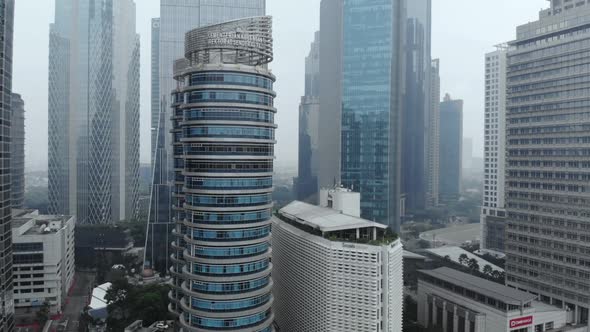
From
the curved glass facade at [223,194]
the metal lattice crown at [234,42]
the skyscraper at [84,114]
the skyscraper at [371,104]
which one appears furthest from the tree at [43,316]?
the skyscraper at [371,104]

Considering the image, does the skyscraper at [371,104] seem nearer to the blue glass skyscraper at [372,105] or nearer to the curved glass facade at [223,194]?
the blue glass skyscraper at [372,105]

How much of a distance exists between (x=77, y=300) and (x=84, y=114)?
195 ft

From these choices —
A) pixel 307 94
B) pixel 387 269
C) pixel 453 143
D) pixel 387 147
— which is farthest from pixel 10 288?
pixel 307 94

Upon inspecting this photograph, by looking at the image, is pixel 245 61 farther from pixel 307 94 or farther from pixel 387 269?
pixel 307 94

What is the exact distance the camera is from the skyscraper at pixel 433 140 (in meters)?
139

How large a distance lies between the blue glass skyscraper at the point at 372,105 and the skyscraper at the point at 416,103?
81.7ft

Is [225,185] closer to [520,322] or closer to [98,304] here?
[98,304]

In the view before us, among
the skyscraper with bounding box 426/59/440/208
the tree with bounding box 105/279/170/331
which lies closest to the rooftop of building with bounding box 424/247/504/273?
the skyscraper with bounding box 426/59/440/208

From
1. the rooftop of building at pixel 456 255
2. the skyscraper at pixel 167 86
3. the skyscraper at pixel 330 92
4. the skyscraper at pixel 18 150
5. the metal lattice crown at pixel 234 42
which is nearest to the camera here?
the metal lattice crown at pixel 234 42

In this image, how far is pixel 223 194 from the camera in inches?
1564

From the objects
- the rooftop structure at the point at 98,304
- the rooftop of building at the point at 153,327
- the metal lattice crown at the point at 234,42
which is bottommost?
the rooftop structure at the point at 98,304

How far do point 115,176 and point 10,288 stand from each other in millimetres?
74803

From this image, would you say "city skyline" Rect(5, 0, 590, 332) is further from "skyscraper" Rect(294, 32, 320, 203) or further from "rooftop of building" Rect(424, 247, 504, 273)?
"skyscraper" Rect(294, 32, 320, 203)

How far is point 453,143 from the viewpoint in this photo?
125 metres
